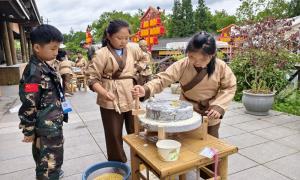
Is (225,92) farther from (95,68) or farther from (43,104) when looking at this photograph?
(43,104)

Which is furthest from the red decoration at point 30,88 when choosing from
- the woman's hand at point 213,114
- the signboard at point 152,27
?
the signboard at point 152,27

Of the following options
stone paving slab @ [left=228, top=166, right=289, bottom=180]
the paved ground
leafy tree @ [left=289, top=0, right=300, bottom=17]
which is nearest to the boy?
the paved ground

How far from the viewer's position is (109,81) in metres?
2.68

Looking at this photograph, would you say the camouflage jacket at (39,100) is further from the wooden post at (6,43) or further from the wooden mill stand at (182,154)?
the wooden post at (6,43)

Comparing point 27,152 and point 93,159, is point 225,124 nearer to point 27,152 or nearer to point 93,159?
point 93,159

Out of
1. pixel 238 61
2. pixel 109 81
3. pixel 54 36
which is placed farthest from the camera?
pixel 238 61

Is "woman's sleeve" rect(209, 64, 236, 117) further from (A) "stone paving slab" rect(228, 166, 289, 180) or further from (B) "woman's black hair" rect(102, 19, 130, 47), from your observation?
(A) "stone paving slab" rect(228, 166, 289, 180)

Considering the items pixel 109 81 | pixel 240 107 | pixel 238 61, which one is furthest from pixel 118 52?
pixel 238 61

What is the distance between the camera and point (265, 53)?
19.4ft

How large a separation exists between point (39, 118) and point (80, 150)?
1.92m

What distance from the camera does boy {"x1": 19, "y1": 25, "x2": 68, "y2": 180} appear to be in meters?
2.10

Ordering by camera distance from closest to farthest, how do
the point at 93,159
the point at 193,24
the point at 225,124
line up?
the point at 93,159 < the point at 225,124 < the point at 193,24

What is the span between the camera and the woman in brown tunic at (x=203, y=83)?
7.07 ft

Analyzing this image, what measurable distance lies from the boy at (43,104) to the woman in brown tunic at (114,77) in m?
0.45
